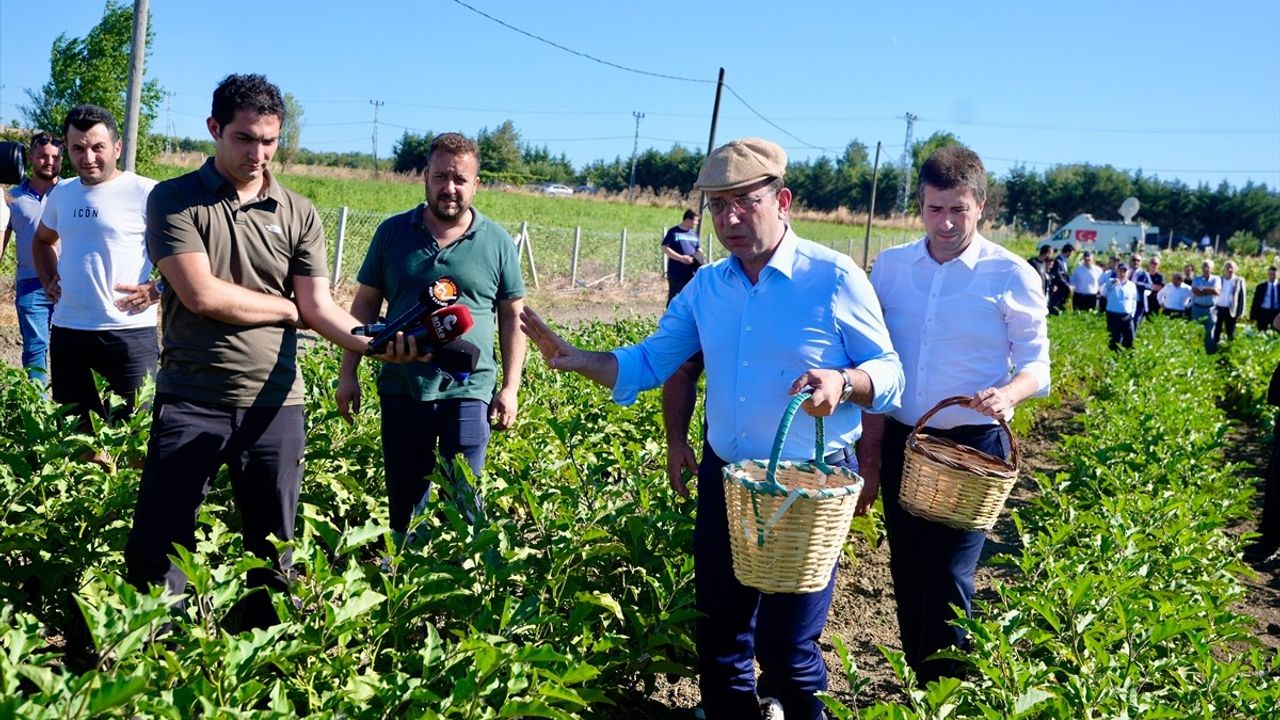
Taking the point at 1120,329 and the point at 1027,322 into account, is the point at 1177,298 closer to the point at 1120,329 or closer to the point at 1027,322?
the point at 1120,329

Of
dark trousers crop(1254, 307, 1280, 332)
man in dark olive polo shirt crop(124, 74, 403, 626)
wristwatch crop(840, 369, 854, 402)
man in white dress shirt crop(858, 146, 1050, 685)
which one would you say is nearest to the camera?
wristwatch crop(840, 369, 854, 402)

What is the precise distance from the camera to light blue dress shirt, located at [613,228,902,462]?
3.05 meters

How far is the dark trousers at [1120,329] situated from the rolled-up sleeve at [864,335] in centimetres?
1302

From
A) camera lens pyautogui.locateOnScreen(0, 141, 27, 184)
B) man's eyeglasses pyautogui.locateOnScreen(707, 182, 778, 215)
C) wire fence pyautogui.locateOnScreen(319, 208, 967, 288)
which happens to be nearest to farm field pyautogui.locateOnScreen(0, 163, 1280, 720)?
camera lens pyautogui.locateOnScreen(0, 141, 27, 184)

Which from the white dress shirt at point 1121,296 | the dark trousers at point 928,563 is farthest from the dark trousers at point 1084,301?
the dark trousers at point 928,563

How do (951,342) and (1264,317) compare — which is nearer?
(951,342)

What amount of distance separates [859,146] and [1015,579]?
312 ft

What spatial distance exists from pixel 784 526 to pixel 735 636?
665mm

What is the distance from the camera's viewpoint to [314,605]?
2781 millimetres

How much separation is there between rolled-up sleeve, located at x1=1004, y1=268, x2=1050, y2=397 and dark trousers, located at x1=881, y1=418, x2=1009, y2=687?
0.84 feet

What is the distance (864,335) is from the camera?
308 cm

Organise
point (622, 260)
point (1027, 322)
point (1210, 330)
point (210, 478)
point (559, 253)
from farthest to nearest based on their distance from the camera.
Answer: point (559, 253), point (622, 260), point (1210, 330), point (1027, 322), point (210, 478)

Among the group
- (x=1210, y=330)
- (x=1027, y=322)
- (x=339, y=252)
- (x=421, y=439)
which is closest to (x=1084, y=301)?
(x=1210, y=330)

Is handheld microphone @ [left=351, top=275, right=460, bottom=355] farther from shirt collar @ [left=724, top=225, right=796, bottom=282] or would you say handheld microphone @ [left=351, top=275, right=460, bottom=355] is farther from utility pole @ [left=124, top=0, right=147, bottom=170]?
utility pole @ [left=124, top=0, right=147, bottom=170]
